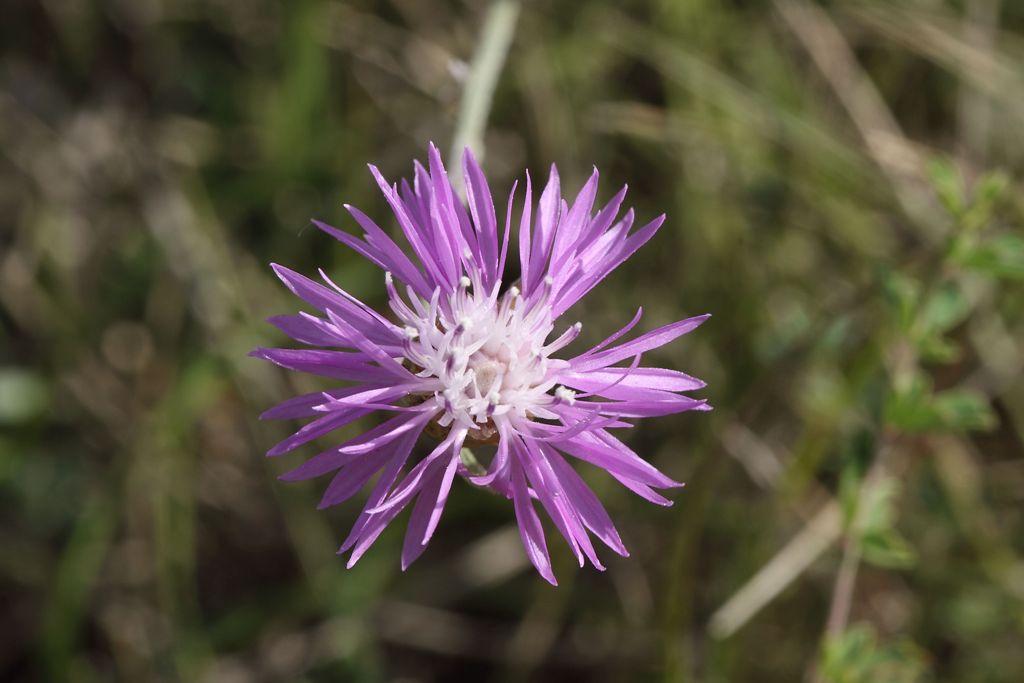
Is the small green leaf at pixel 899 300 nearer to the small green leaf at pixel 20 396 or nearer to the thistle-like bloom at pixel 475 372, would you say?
the thistle-like bloom at pixel 475 372

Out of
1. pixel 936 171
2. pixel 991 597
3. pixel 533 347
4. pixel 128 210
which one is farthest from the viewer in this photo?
pixel 128 210

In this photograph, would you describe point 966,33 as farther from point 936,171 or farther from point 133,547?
point 133,547

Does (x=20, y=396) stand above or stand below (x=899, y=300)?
below

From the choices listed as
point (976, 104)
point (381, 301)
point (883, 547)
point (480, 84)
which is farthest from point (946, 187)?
point (381, 301)

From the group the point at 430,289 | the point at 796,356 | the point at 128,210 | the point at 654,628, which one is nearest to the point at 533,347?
the point at 430,289

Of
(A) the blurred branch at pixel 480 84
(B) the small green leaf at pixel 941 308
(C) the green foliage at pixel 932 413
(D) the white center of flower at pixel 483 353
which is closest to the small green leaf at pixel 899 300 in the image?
(B) the small green leaf at pixel 941 308

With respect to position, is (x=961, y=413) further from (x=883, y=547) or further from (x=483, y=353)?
(x=483, y=353)
